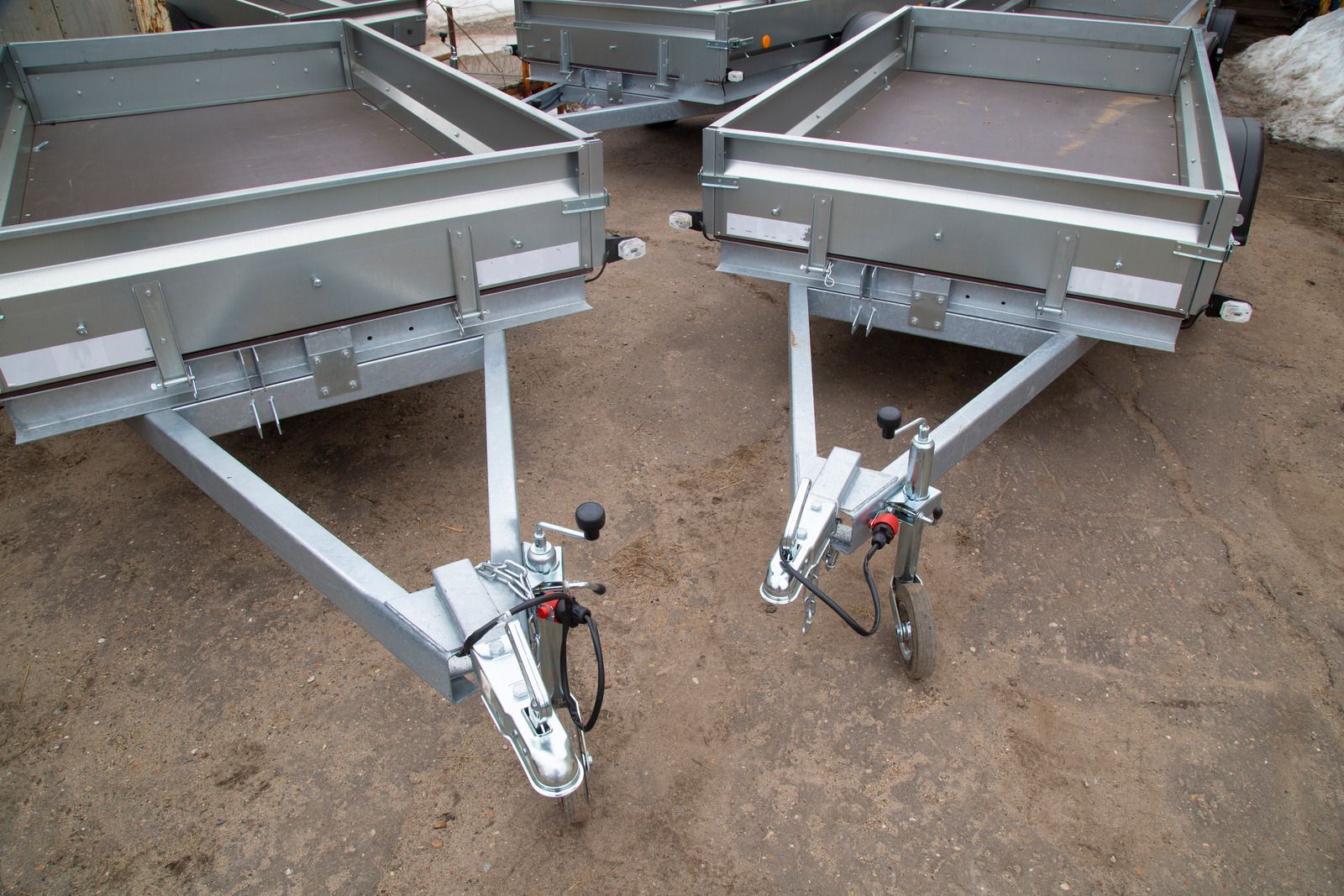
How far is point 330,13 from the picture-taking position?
5.31 m

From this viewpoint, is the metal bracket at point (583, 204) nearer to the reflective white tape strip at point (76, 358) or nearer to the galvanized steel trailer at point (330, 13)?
the reflective white tape strip at point (76, 358)

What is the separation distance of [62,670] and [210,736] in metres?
0.59

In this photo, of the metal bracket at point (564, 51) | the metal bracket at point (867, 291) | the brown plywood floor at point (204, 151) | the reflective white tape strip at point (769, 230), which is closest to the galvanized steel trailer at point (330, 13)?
the metal bracket at point (564, 51)

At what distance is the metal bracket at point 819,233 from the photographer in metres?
3.14

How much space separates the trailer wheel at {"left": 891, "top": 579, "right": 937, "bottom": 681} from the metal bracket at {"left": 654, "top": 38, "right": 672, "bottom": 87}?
4046 millimetres

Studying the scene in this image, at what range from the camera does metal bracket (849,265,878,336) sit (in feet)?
10.7

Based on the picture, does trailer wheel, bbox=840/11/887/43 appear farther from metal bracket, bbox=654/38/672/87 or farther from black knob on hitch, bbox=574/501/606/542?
black knob on hitch, bbox=574/501/606/542

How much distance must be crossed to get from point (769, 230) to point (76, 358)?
2183mm

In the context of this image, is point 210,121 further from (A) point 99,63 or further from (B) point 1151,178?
(B) point 1151,178

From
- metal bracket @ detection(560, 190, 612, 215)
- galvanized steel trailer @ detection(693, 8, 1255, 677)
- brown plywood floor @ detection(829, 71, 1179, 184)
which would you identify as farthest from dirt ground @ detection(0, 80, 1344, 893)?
metal bracket @ detection(560, 190, 612, 215)

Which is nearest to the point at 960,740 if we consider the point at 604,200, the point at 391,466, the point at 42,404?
the point at 604,200

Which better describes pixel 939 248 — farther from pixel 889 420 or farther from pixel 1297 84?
pixel 1297 84

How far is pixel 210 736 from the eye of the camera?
2514mm

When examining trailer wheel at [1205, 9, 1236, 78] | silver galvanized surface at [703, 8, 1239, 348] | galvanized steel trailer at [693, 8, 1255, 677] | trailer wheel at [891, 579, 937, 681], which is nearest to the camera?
galvanized steel trailer at [693, 8, 1255, 677]
